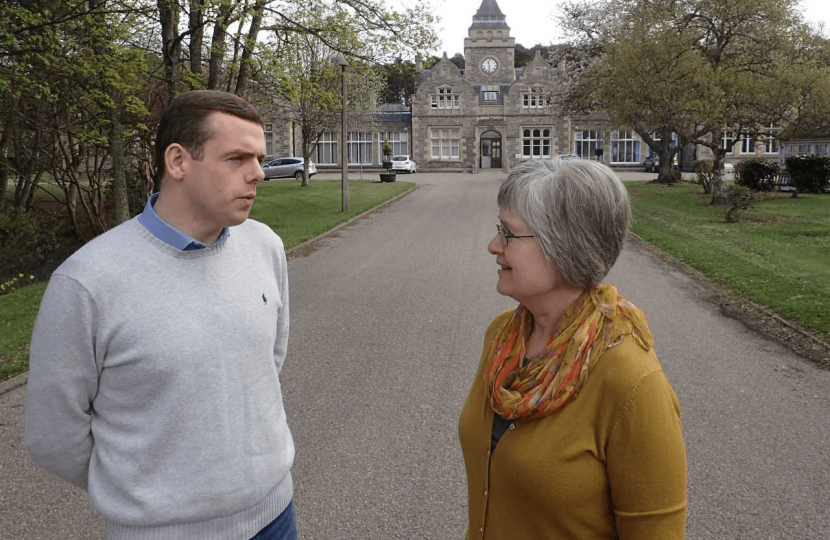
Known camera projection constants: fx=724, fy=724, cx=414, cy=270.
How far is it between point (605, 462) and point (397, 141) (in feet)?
211

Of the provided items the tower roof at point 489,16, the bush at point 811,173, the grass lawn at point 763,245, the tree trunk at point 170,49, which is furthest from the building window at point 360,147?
the tree trunk at point 170,49

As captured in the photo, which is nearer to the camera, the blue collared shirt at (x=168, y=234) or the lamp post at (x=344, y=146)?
the blue collared shirt at (x=168, y=234)

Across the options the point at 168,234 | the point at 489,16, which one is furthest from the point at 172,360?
the point at 489,16

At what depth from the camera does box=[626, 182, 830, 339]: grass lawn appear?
10227mm

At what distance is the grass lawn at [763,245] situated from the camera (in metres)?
10.2

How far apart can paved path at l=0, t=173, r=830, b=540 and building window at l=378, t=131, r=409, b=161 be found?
5463 cm

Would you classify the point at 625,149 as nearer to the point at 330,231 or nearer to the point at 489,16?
the point at 489,16

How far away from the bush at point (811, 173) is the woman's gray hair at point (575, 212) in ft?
105

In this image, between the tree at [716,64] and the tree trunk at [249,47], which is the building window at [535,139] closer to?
the tree at [716,64]

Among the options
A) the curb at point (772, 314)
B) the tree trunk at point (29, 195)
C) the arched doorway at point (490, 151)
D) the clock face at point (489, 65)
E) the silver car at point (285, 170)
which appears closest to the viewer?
the curb at point (772, 314)

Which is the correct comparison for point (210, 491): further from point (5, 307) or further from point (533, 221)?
point (5, 307)

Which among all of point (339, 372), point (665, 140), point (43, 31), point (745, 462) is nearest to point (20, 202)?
point (43, 31)

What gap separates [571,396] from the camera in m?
1.95

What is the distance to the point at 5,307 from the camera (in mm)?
10820
